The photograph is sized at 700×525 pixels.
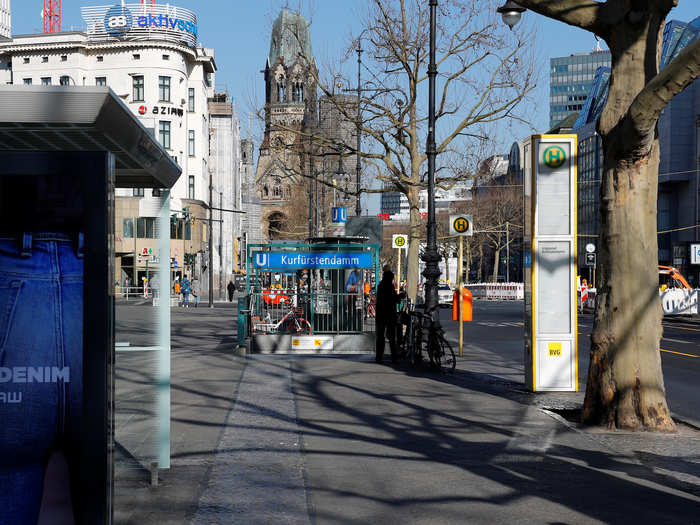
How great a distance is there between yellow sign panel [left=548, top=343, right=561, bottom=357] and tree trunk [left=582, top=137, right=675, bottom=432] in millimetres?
2597

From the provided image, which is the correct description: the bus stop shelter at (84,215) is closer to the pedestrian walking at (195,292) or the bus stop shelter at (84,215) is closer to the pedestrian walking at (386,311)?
the pedestrian walking at (386,311)

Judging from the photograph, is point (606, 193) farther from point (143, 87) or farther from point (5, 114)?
point (143, 87)

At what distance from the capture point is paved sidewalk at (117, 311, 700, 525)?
5.86 metres

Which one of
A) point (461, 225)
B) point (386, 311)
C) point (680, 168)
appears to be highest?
point (680, 168)

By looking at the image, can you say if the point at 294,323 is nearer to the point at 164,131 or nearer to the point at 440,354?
the point at 440,354

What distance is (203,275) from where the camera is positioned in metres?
74.2

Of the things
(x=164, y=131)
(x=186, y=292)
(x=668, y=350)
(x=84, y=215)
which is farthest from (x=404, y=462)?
(x=164, y=131)

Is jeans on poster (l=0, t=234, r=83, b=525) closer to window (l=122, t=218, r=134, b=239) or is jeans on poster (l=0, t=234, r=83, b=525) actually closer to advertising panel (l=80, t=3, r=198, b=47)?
window (l=122, t=218, r=134, b=239)

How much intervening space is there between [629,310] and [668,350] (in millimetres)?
11873

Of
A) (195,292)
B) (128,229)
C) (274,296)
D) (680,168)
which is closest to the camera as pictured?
(128,229)

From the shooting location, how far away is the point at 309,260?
19734 mm

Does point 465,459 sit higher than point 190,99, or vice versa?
point 190,99

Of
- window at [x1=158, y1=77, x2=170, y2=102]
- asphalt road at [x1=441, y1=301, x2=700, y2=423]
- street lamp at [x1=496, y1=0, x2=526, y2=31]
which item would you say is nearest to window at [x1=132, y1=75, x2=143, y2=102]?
window at [x1=158, y1=77, x2=170, y2=102]

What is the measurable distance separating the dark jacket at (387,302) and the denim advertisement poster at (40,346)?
42.2 ft
